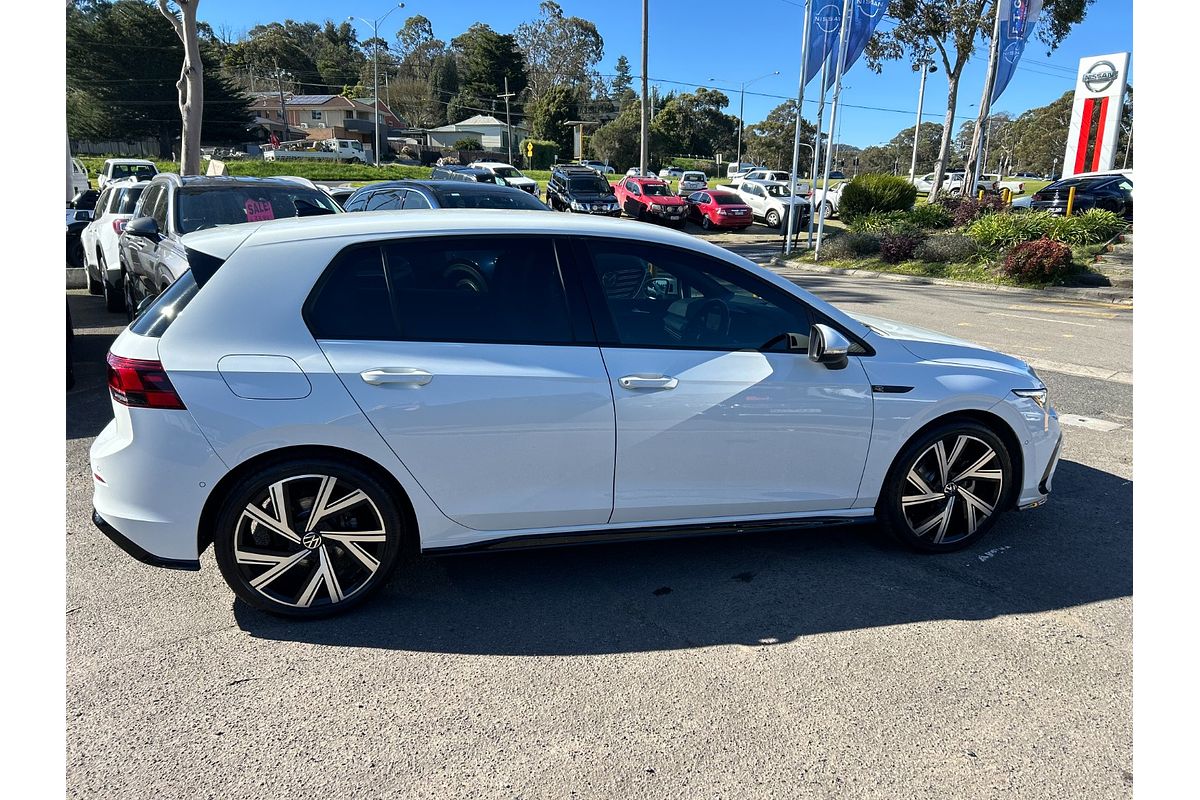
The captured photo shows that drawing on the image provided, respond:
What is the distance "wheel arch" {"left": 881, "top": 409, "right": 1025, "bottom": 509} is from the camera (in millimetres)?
3852

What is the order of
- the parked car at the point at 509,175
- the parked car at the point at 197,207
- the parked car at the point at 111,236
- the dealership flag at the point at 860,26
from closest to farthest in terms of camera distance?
the parked car at the point at 197,207 < the parked car at the point at 111,236 < the dealership flag at the point at 860,26 < the parked car at the point at 509,175

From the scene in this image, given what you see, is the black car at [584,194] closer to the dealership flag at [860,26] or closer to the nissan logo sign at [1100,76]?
the dealership flag at [860,26]

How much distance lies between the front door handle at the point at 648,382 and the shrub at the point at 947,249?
18.2 metres

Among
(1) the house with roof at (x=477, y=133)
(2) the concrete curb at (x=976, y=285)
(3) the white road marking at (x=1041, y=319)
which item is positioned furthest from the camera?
(1) the house with roof at (x=477, y=133)

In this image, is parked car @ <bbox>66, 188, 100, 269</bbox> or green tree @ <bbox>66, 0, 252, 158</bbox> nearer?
parked car @ <bbox>66, 188, 100, 269</bbox>

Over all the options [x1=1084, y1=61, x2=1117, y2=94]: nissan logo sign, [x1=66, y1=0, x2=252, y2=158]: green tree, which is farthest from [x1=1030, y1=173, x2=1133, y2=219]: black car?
[x1=66, y1=0, x2=252, y2=158]: green tree

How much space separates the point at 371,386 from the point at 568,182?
28495 millimetres

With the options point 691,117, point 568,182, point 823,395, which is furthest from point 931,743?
point 691,117

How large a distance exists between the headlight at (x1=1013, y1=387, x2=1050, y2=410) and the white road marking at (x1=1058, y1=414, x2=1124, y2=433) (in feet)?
9.27

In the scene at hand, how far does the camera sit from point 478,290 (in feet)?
11.1

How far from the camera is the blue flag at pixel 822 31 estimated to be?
772 inches

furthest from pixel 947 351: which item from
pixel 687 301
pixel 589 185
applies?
pixel 589 185

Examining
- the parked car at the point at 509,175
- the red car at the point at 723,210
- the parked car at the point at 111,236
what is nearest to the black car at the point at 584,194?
the parked car at the point at 509,175

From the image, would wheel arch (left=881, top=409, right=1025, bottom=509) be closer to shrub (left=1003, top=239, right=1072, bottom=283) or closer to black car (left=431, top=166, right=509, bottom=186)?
shrub (left=1003, top=239, right=1072, bottom=283)
